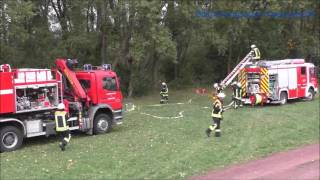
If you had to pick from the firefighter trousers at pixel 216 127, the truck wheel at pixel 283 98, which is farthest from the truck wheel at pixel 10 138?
the truck wheel at pixel 283 98

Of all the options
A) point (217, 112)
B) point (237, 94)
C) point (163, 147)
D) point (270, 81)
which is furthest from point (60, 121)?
point (270, 81)

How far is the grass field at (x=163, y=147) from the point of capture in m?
14.6

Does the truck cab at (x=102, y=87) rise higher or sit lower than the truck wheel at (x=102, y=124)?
higher

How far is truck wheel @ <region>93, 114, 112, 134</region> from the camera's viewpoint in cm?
2158

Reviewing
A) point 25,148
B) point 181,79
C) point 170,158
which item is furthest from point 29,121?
point 181,79

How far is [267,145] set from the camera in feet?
61.8

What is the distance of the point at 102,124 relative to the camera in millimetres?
21797

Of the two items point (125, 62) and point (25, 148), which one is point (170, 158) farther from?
point (125, 62)

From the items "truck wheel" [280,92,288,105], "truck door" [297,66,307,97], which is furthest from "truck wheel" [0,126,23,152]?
"truck door" [297,66,307,97]

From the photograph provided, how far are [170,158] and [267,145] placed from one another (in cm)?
444

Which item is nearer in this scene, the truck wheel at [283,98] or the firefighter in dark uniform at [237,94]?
the firefighter in dark uniform at [237,94]

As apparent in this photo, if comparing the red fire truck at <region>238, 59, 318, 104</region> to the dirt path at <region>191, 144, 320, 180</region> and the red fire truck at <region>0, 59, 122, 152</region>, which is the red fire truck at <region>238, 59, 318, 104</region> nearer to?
the red fire truck at <region>0, 59, 122, 152</region>

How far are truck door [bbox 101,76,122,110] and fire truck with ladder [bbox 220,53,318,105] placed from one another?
29.7ft

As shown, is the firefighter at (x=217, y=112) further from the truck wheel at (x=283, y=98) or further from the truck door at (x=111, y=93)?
the truck wheel at (x=283, y=98)
